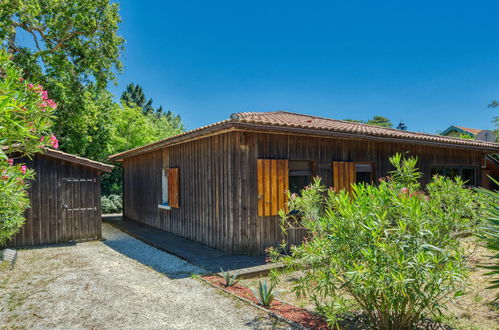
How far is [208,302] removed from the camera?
4039mm

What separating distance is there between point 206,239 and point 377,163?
521 cm

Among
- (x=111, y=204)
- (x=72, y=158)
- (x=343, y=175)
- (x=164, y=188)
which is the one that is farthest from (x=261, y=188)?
(x=111, y=204)

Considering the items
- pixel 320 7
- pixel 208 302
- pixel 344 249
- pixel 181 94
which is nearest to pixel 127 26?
pixel 320 7

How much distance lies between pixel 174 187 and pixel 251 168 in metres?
3.32

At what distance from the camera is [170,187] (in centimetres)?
895

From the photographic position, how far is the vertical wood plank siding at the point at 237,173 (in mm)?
6328

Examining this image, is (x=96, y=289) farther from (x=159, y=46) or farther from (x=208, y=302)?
(x=159, y=46)

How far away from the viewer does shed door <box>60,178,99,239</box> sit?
808cm

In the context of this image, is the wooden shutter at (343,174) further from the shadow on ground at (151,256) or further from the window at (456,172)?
the window at (456,172)

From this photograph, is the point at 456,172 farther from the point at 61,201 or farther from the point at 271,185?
the point at 61,201

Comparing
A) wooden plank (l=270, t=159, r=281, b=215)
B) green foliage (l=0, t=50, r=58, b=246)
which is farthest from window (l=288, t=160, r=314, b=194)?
green foliage (l=0, t=50, r=58, b=246)

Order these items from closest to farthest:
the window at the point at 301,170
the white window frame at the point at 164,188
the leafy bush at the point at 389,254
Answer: the leafy bush at the point at 389,254, the window at the point at 301,170, the white window frame at the point at 164,188

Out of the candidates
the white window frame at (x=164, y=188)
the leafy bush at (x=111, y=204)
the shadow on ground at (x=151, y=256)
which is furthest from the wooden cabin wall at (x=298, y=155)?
the leafy bush at (x=111, y=204)

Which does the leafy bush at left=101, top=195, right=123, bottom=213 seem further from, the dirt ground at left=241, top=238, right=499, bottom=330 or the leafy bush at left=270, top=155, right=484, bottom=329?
the leafy bush at left=270, top=155, right=484, bottom=329
